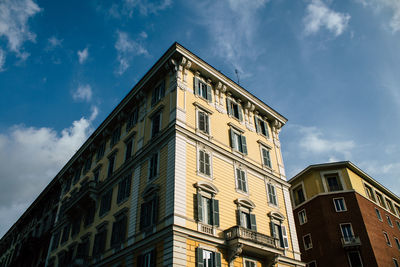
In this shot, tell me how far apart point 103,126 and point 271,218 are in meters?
20.1

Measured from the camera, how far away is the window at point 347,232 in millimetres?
34875

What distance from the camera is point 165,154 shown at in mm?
22062

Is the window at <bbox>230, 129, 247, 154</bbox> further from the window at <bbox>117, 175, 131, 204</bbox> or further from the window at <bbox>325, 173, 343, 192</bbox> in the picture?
the window at <bbox>325, 173, 343, 192</bbox>

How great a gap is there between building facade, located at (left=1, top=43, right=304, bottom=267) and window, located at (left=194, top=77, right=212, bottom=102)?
0.37 feet

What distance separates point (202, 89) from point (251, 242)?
531 inches

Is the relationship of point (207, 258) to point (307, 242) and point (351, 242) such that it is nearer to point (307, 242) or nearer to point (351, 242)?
point (351, 242)

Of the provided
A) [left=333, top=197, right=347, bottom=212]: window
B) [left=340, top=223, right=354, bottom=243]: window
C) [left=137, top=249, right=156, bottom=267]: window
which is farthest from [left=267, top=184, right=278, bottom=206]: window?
[left=333, top=197, right=347, bottom=212]: window

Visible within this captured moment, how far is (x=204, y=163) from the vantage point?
74.6 feet

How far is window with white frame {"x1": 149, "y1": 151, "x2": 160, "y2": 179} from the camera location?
22397 millimetres

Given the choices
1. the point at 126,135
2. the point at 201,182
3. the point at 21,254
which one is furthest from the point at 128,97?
the point at 21,254

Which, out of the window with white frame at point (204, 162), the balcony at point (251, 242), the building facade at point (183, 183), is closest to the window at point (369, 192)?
the building facade at point (183, 183)

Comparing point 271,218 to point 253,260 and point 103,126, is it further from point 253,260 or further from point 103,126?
point 103,126

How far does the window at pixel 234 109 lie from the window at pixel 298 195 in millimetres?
19195

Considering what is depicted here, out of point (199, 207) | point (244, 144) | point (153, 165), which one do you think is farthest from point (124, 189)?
point (244, 144)
